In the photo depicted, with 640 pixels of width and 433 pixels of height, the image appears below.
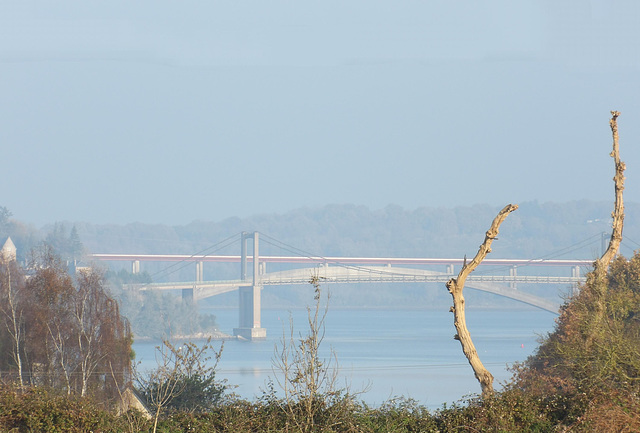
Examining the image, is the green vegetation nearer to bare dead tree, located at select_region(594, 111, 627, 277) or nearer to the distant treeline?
bare dead tree, located at select_region(594, 111, 627, 277)

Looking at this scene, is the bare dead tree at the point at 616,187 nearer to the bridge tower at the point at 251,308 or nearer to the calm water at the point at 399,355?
the calm water at the point at 399,355

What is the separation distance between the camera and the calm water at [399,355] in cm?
2989

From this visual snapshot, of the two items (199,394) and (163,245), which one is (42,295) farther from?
(163,245)

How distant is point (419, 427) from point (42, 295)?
1473 centimetres

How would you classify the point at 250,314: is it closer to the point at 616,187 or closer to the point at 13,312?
the point at 13,312

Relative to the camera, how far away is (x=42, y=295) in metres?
18.2

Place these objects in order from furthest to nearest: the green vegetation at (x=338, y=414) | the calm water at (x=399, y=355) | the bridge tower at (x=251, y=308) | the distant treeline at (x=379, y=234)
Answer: the distant treeline at (x=379, y=234) → the bridge tower at (x=251, y=308) → the calm water at (x=399, y=355) → the green vegetation at (x=338, y=414)

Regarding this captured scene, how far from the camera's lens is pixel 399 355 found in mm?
43312

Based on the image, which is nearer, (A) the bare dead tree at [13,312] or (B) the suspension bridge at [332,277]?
(A) the bare dead tree at [13,312]

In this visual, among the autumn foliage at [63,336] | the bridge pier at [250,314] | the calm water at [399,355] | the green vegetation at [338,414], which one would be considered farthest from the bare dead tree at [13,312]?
the bridge pier at [250,314]

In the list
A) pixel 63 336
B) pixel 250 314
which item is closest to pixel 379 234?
pixel 250 314

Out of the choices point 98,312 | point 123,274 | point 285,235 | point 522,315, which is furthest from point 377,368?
point 285,235

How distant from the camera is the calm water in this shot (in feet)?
98.1

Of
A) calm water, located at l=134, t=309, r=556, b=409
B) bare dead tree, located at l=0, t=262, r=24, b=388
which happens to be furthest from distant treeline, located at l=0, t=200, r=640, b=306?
bare dead tree, located at l=0, t=262, r=24, b=388
